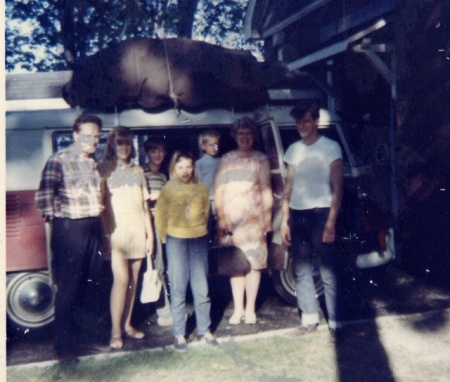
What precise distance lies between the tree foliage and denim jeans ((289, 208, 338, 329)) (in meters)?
8.83

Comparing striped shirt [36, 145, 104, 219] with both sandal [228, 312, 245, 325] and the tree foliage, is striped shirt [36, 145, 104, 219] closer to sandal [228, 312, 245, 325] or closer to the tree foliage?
sandal [228, 312, 245, 325]

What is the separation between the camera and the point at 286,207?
4496 mm

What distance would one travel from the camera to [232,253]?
183 inches

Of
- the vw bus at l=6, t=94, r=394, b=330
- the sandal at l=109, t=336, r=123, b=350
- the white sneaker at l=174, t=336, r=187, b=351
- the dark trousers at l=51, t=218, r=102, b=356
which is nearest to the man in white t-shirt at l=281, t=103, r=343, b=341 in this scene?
the vw bus at l=6, t=94, r=394, b=330

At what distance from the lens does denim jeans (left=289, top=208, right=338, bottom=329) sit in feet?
14.1

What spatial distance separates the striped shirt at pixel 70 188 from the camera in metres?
3.88

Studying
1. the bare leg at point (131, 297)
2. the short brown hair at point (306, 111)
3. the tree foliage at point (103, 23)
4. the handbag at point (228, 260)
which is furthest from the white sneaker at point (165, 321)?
the tree foliage at point (103, 23)

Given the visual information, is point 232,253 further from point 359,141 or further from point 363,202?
point 359,141

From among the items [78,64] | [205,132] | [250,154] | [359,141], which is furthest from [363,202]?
[78,64]

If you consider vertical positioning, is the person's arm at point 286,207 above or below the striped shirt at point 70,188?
below

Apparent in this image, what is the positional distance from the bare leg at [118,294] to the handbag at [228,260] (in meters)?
0.83

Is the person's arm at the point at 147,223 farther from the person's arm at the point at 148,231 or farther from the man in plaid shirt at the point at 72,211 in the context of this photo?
the man in plaid shirt at the point at 72,211

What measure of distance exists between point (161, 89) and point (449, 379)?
332 centimetres

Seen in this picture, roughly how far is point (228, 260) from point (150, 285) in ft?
2.43
